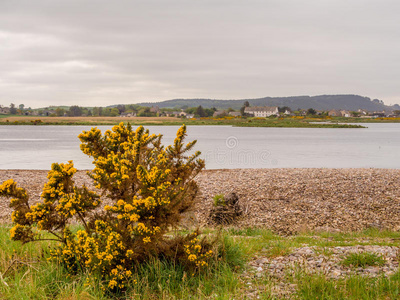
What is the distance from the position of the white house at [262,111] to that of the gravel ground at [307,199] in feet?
390

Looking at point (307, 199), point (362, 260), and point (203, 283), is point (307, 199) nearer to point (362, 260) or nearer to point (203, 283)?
point (362, 260)

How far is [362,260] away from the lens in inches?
186

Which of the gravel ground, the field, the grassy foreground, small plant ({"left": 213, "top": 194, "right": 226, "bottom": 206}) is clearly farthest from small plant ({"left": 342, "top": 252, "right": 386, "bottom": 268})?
the field

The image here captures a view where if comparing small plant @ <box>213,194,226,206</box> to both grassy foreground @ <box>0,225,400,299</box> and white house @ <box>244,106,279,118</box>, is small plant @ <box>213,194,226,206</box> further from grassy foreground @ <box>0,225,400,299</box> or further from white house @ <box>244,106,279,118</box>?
white house @ <box>244,106,279,118</box>

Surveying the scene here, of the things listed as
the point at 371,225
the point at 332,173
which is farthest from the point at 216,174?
the point at 371,225

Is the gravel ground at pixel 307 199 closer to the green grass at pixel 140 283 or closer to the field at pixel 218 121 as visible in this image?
the green grass at pixel 140 283

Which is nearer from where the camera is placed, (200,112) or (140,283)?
(140,283)

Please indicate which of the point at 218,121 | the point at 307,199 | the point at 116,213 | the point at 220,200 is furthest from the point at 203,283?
the point at 218,121

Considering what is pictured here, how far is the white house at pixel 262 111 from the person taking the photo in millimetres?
132375

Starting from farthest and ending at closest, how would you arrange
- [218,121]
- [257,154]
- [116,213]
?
[218,121] → [257,154] → [116,213]

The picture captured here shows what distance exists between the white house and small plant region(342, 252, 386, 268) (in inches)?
5014

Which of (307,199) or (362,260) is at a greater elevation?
(362,260)

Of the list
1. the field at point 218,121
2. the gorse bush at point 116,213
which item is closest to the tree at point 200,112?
the field at point 218,121

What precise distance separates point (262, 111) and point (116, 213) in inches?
5299
